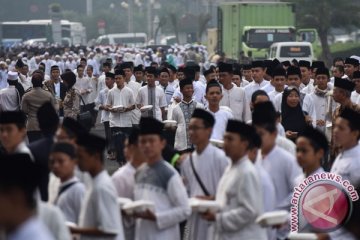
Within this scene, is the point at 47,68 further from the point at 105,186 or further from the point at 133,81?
the point at 105,186

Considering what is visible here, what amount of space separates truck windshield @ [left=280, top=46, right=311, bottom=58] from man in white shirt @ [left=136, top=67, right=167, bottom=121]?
69.9ft

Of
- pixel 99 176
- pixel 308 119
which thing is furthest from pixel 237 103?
pixel 99 176

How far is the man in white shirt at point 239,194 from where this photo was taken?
9133 mm

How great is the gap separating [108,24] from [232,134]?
119 metres

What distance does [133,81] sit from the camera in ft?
79.0

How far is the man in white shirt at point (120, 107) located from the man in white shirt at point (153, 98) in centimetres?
24

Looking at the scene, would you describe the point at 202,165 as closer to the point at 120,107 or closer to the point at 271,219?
the point at 271,219

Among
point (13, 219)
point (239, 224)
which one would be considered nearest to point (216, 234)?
point (239, 224)

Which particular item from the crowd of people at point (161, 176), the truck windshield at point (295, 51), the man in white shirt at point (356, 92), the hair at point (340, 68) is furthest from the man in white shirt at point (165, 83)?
the truck windshield at point (295, 51)

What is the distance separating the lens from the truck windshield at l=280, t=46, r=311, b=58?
139 feet

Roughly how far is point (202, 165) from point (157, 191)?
41.2 inches

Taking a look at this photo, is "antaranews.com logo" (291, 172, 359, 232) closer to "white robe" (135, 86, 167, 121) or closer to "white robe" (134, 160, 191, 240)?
"white robe" (134, 160, 191, 240)

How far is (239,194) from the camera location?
9.16m

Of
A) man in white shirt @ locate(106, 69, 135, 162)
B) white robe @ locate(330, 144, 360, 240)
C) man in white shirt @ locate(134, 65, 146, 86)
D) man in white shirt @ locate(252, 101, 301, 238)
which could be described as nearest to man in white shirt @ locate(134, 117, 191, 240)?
man in white shirt @ locate(252, 101, 301, 238)
